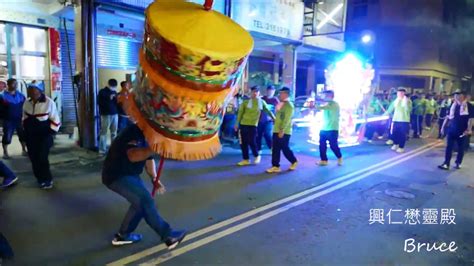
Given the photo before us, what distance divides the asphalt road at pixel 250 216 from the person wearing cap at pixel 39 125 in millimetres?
485

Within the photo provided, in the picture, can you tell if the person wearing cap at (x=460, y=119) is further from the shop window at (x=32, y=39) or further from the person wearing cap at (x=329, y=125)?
the shop window at (x=32, y=39)

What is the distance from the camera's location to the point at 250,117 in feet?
25.9

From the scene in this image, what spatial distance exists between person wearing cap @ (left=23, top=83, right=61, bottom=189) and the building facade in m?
24.6

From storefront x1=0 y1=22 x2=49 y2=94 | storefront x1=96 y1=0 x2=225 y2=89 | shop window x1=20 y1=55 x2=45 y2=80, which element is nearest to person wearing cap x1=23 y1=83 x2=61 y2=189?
storefront x1=96 y1=0 x2=225 y2=89

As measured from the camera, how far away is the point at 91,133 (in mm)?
8609

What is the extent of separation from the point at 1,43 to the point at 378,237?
1031 centimetres

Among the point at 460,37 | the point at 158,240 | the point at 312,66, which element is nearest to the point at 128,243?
the point at 158,240

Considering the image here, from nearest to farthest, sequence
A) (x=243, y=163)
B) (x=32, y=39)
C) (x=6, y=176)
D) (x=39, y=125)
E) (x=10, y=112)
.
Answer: (x=39, y=125), (x=6, y=176), (x=10, y=112), (x=243, y=163), (x=32, y=39)

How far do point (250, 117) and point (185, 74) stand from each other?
556 centimetres

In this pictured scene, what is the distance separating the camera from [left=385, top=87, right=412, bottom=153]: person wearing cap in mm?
10305

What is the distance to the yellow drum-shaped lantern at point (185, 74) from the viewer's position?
2.32m

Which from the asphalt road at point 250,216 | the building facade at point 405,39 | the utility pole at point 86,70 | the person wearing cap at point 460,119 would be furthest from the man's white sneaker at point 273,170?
the building facade at point 405,39

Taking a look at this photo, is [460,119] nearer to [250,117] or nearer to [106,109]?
[250,117]

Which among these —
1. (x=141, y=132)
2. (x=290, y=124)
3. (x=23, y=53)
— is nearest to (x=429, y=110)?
(x=290, y=124)
